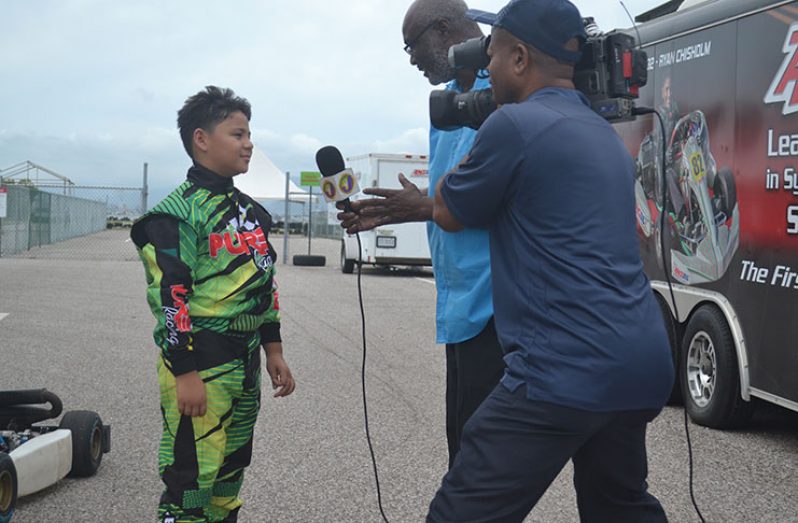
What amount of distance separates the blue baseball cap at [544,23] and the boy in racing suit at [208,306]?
52.1 inches

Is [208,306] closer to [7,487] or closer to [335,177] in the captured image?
[335,177]

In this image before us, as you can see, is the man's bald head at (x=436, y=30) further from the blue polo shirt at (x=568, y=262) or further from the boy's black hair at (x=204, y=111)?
the blue polo shirt at (x=568, y=262)

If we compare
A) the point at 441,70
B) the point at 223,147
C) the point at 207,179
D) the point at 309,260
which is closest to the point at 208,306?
the point at 207,179

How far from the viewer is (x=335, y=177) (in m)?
3.27

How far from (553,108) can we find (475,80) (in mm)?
779

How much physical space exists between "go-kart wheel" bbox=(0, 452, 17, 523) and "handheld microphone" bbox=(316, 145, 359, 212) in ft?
6.43

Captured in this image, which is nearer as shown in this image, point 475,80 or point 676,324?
point 475,80

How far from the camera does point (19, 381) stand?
26.2 feet

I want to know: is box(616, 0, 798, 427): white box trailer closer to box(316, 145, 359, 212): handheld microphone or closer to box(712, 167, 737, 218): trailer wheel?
box(712, 167, 737, 218): trailer wheel

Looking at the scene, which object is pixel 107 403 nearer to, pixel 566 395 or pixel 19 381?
pixel 19 381

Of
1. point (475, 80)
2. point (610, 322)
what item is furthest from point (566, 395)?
point (475, 80)

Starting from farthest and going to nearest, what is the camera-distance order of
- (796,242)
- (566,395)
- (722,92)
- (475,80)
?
1. (722,92)
2. (796,242)
3. (475,80)
4. (566,395)

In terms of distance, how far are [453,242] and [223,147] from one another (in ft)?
3.14

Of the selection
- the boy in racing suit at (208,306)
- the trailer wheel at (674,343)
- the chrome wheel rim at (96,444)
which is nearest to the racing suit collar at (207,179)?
the boy in racing suit at (208,306)
